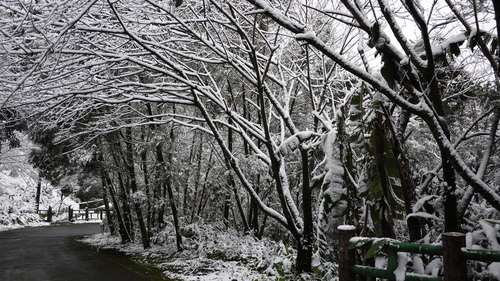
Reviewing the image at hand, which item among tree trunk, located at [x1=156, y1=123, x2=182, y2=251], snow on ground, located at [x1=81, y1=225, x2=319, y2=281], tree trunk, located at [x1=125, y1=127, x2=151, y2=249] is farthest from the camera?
tree trunk, located at [x1=125, y1=127, x2=151, y2=249]

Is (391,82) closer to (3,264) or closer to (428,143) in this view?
(428,143)

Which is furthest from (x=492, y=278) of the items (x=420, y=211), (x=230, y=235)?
(x=230, y=235)

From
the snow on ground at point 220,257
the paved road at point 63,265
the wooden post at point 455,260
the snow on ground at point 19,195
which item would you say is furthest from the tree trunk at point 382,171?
the snow on ground at point 19,195

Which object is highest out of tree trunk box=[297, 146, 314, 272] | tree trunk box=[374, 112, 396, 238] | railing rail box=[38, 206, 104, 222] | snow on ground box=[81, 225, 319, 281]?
tree trunk box=[374, 112, 396, 238]

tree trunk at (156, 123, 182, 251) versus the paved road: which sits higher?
tree trunk at (156, 123, 182, 251)

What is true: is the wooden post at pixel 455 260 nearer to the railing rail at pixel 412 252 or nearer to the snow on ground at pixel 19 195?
the railing rail at pixel 412 252

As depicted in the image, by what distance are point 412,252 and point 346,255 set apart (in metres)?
0.68

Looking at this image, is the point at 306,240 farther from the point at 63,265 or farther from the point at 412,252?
the point at 63,265

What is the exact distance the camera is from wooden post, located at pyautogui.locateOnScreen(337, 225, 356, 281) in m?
3.47

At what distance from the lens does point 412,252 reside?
2988 mm

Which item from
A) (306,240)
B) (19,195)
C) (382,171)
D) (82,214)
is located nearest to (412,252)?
(382,171)

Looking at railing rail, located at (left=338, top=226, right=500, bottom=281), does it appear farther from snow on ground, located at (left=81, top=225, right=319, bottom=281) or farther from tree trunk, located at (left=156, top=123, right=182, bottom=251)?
tree trunk, located at (left=156, top=123, right=182, bottom=251)

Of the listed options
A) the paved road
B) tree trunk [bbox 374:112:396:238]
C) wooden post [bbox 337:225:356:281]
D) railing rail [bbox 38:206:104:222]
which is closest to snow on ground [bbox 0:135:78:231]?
railing rail [bbox 38:206:104:222]

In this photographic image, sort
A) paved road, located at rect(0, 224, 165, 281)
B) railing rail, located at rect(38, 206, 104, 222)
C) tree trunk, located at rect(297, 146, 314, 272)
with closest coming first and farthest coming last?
tree trunk, located at rect(297, 146, 314, 272)
paved road, located at rect(0, 224, 165, 281)
railing rail, located at rect(38, 206, 104, 222)
